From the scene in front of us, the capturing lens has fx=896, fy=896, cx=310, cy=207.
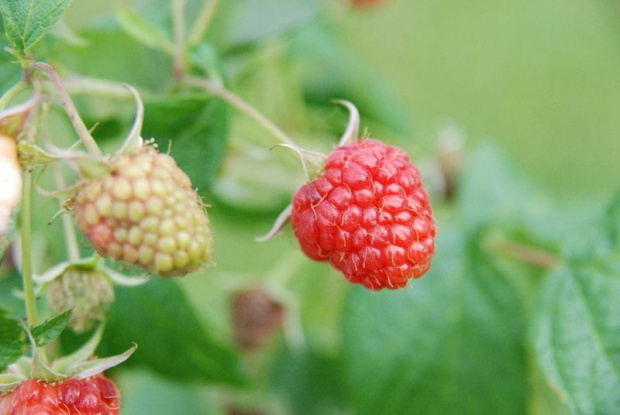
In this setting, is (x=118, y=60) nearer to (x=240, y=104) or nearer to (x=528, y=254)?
(x=240, y=104)

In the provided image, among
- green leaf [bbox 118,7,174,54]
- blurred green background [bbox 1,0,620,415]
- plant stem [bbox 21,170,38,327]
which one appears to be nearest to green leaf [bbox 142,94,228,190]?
blurred green background [bbox 1,0,620,415]

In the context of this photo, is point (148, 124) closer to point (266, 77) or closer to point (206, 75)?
point (206, 75)

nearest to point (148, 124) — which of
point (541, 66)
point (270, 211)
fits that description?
point (270, 211)

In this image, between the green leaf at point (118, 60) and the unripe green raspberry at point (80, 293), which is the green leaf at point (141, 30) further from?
the unripe green raspberry at point (80, 293)

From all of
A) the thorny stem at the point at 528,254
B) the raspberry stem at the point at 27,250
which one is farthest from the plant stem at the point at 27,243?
the thorny stem at the point at 528,254

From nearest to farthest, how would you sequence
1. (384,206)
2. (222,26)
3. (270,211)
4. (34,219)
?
(384,206) < (34,219) < (222,26) < (270,211)

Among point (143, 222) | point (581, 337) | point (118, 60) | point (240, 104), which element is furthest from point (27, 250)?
point (581, 337)
